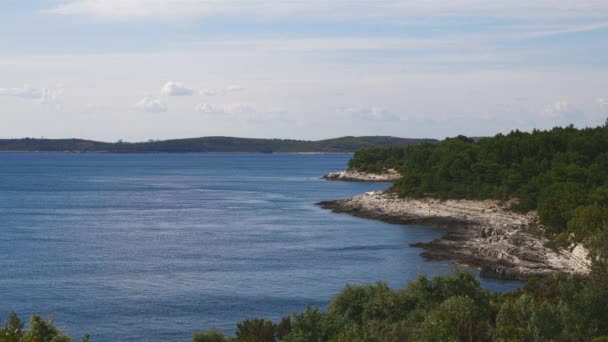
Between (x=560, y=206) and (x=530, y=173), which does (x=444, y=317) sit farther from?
(x=530, y=173)

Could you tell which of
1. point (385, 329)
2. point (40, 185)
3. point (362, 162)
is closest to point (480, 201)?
point (385, 329)

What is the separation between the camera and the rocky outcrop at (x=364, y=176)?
506 feet

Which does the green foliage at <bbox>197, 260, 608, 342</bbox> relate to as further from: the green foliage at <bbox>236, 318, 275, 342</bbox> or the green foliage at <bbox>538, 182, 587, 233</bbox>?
the green foliage at <bbox>538, 182, 587, 233</bbox>

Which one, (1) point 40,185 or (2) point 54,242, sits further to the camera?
(1) point 40,185

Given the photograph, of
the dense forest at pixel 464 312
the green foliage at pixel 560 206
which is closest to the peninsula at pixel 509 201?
the green foliage at pixel 560 206

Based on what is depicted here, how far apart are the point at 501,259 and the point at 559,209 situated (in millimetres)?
12630

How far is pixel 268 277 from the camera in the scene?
54.9 metres

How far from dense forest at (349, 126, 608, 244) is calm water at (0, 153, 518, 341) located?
456 inches

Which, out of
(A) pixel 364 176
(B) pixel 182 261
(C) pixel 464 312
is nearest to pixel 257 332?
(C) pixel 464 312

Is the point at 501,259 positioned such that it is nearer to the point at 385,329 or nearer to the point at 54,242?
the point at 385,329

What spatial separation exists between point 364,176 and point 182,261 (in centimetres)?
10186

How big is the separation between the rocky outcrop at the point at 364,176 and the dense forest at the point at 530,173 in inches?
1606

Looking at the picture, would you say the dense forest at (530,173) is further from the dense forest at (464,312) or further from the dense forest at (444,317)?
the dense forest at (444,317)

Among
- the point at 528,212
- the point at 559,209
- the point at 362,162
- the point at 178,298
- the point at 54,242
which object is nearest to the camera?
the point at 178,298
